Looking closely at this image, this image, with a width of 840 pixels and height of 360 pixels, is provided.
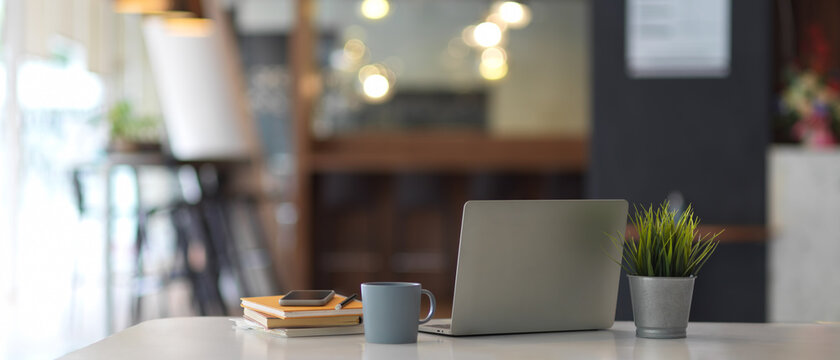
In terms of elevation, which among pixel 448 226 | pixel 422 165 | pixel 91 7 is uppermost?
pixel 91 7

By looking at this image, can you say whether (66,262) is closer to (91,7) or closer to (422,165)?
(91,7)

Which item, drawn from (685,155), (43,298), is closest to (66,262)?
(43,298)

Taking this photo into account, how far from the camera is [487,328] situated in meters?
1.46

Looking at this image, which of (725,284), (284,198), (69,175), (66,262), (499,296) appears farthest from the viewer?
(284,198)

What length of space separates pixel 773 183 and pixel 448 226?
9.28 ft

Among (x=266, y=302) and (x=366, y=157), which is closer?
(x=266, y=302)

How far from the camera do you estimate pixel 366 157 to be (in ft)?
21.3

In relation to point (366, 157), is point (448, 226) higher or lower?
lower

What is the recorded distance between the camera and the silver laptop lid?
142 centimetres

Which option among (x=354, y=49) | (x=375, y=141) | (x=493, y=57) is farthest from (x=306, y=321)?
(x=493, y=57)

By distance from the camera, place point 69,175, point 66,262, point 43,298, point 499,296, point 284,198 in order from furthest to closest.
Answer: point 284,198
point 66,262
point 43,298
point 69,175
point 499,296

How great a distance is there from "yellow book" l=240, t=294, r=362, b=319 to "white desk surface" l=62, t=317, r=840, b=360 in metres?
0.04

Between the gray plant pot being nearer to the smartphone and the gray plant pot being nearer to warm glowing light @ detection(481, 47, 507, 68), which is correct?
the smartphone

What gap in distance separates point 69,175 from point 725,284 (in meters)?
3.47
